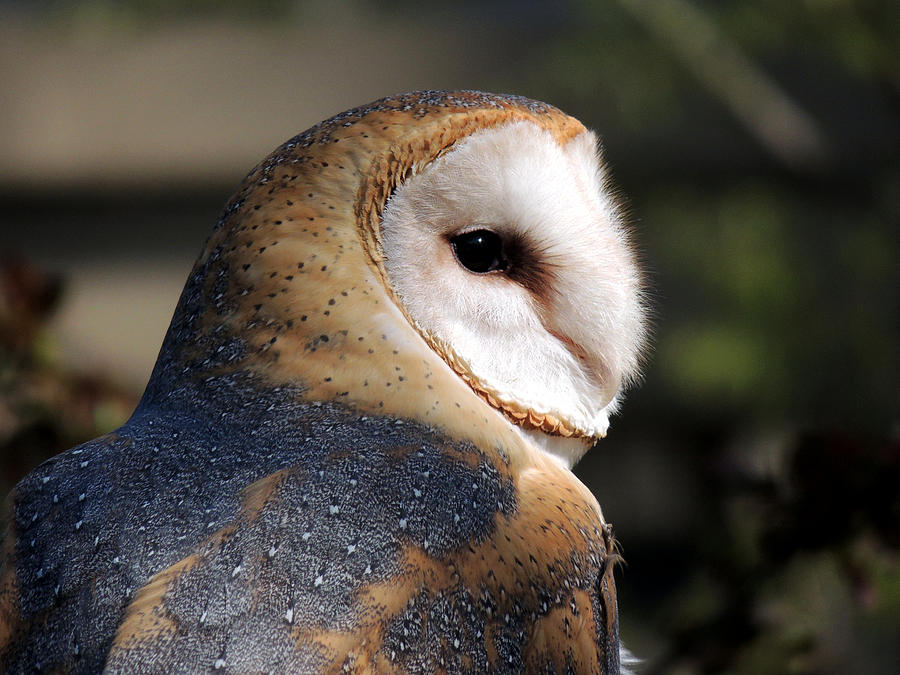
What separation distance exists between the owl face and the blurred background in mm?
2056

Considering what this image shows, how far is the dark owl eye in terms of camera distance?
922 mm

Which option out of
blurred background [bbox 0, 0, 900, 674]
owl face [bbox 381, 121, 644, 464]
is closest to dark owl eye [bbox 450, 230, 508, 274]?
owl face [bbox 381, 121, 644, 464]

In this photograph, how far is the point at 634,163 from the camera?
11.5ft

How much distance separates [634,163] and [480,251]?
270 cm

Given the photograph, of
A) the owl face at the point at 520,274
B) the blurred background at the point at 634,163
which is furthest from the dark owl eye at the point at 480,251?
the blurred background at the point at 634,163

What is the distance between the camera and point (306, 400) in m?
0.84

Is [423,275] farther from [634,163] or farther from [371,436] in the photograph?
[634,163]

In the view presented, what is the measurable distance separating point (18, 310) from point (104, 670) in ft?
2.84

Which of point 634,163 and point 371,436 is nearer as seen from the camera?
point 371,436

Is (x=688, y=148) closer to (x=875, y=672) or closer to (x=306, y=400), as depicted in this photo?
(x=875, y=672)

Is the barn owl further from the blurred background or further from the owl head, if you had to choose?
the blurred background

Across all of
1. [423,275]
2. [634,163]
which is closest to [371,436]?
[423,275]

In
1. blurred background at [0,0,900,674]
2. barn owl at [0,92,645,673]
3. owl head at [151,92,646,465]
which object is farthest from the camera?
blurred background at [0,0,900,674]

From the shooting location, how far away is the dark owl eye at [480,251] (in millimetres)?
922
